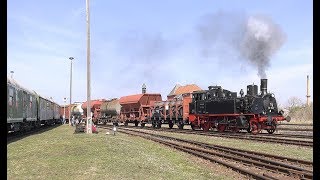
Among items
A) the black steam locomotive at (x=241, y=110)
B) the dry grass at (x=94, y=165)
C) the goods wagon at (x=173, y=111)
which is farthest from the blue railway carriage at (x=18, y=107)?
the black steam locomotive at (x=241, y=110)

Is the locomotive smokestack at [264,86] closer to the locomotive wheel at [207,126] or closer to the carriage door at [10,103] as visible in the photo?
the locomotive wheel at [207,126]

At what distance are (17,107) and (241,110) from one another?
613 inches

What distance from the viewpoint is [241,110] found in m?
29.4

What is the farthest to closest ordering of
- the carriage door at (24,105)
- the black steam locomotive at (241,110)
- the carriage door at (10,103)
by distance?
the black steam locomotive at (241,110) → the carriage door at (24,105) → the carriage door at (10,103)

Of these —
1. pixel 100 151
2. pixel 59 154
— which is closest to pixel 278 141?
pixel 100 151

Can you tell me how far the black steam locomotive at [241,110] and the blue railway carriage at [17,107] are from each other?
45.7 ft

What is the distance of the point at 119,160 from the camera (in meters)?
13.6

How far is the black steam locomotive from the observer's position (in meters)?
28.6

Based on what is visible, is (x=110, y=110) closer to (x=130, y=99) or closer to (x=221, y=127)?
(x=130, y=99)

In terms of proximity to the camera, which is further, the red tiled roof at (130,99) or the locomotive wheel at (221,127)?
the red tiled roof at (130,99)

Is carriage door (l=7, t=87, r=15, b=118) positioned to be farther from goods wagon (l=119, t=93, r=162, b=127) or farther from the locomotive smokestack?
goods wagon (l=119, t=93, r=162, b=127)

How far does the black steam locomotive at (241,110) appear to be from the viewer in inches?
1127

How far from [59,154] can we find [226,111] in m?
18.3
